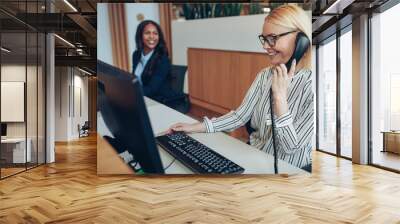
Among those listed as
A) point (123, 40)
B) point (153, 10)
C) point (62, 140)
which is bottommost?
point (62, 140)

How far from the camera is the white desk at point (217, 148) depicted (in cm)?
640

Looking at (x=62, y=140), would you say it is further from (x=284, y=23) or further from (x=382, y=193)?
(x=382, y=193)

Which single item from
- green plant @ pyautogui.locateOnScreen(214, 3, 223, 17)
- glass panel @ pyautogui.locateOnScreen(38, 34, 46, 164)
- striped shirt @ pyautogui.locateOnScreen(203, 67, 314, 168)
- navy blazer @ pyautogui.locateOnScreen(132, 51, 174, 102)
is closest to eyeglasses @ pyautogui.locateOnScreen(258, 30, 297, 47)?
striped shirt @ pyautogui.locateOnScreen(203, 67, 314, 168)

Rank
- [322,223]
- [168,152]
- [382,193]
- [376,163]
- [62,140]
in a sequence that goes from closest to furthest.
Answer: [322,223], [382,193], [168,152], [376,163], [62,140]

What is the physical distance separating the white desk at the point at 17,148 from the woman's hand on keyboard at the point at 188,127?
119 inches

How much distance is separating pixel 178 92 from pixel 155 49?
0.84 meters

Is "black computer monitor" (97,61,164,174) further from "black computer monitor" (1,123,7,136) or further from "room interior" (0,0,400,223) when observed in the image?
"black computer monitor" (1,123,7,136)

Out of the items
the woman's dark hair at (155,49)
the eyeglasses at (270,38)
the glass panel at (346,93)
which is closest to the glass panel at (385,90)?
the glass panel at (346,93)

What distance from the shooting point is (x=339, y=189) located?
544 cm

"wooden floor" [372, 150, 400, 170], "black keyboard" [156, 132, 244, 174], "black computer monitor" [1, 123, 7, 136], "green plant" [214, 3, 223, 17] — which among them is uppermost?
"green plant" [214, 3, 223, 17]

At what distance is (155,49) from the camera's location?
6.46 m

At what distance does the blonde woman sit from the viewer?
634 cm

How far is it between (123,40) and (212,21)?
61.5 inches

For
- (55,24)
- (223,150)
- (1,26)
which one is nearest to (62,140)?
(55,24)
